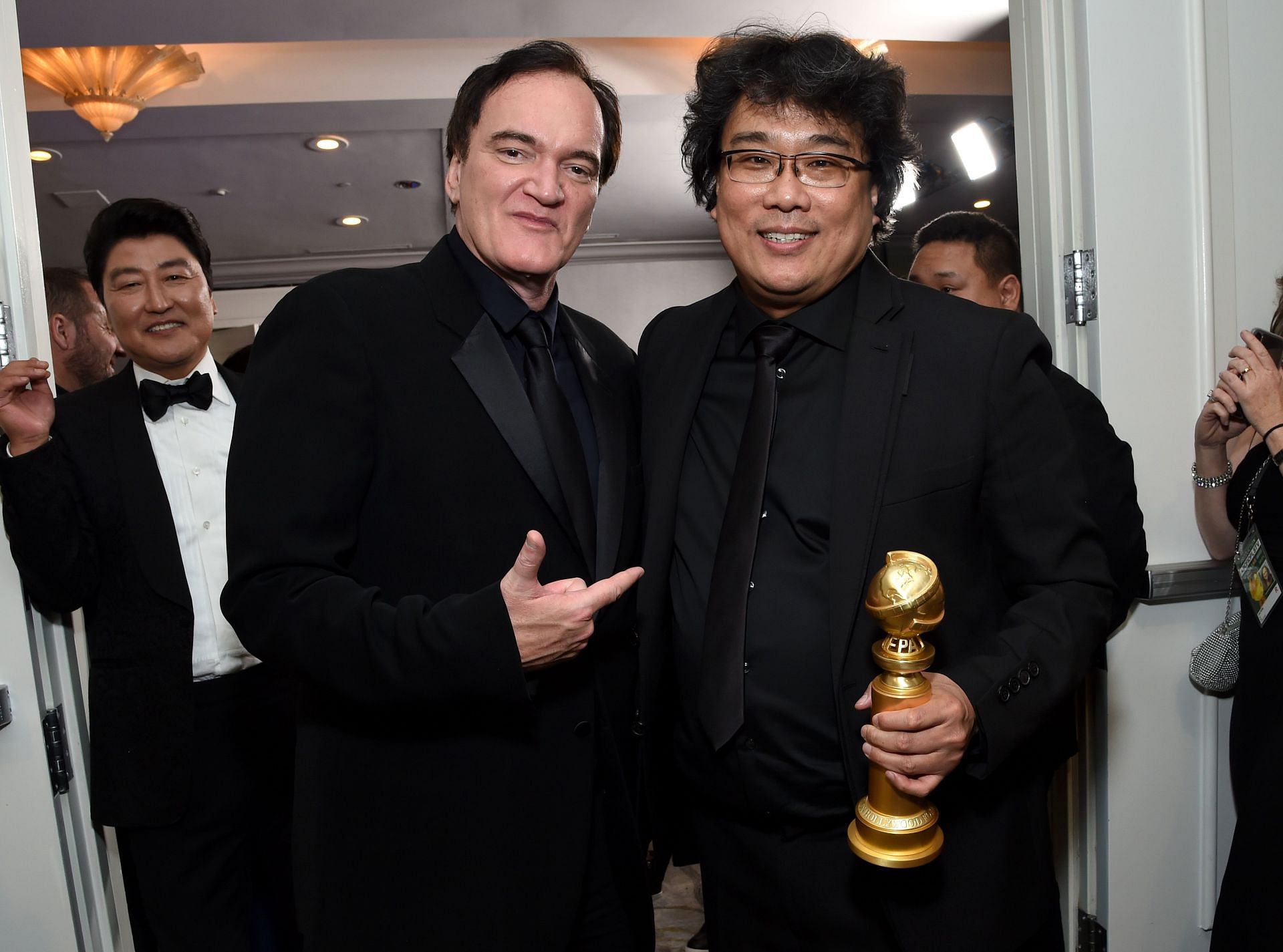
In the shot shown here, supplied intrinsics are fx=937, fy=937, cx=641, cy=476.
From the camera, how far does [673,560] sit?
1731mm

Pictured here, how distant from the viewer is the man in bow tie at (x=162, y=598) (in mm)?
2053

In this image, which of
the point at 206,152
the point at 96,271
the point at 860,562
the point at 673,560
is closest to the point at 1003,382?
the point at 860,562

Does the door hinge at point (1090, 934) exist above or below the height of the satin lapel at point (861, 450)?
below

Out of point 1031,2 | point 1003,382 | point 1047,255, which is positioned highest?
point 1031,2

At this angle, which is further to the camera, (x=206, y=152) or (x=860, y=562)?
(x=206, y=152)

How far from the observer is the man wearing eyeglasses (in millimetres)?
1507

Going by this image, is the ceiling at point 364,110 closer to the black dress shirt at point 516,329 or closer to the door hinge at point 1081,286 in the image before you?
the door hinge at point 1081,286

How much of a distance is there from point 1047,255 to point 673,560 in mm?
1127

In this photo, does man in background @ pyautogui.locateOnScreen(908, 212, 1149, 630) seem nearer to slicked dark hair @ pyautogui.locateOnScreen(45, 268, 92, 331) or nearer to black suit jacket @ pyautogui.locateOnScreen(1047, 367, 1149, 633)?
black suit jacket @ pyautogui.locateOnScreen(1047, 367, 1149, 633)

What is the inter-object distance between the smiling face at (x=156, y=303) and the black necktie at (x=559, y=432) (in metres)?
1.39

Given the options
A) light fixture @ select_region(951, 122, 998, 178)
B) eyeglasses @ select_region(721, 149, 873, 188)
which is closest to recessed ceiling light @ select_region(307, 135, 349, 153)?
light fixture @ select_region(951, 122, 998, 178)

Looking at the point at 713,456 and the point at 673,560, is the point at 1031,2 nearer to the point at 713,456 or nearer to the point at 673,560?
the point at 713,456

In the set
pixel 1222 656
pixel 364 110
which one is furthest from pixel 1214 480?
pixel 364 110

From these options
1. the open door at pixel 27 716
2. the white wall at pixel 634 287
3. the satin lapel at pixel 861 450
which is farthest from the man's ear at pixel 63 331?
the white wall at pixel 634 287
